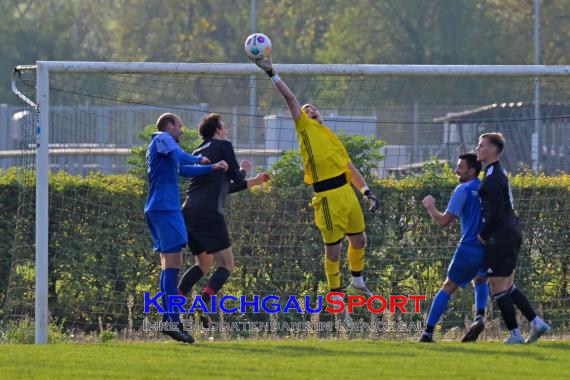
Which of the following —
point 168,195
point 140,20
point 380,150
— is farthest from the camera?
point 140,20

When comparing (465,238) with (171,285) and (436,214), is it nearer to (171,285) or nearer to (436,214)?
(436,214)

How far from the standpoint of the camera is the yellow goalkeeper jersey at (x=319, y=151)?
36.9ft

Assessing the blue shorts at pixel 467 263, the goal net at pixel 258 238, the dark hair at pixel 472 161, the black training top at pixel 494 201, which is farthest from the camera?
the goal net at pixel 258 238

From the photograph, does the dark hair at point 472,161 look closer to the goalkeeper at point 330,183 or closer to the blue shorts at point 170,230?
the goalkeeper at point 330,183

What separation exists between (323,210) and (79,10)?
57155mm

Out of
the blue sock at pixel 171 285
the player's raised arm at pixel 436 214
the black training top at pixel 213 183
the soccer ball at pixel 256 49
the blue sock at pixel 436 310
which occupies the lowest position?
the blue sock at pixel 436 310

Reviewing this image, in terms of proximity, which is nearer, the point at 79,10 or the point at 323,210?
the point at 323,210

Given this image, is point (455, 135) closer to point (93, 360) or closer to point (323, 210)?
point (323, 210)

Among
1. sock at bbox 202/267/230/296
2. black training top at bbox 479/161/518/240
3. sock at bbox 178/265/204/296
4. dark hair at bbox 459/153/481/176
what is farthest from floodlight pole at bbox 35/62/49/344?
black training top at bbox 479/161/518/240

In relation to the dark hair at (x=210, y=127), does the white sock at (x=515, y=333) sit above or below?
below

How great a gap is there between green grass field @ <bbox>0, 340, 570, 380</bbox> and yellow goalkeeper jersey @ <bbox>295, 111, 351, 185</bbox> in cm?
150

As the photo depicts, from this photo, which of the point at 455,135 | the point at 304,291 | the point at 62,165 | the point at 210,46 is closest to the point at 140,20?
the point at 210,46

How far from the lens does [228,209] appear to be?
1364 centimetres

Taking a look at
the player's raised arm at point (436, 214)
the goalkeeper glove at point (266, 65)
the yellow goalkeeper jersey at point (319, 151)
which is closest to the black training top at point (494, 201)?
the player's raised arm at point (436, 214)
